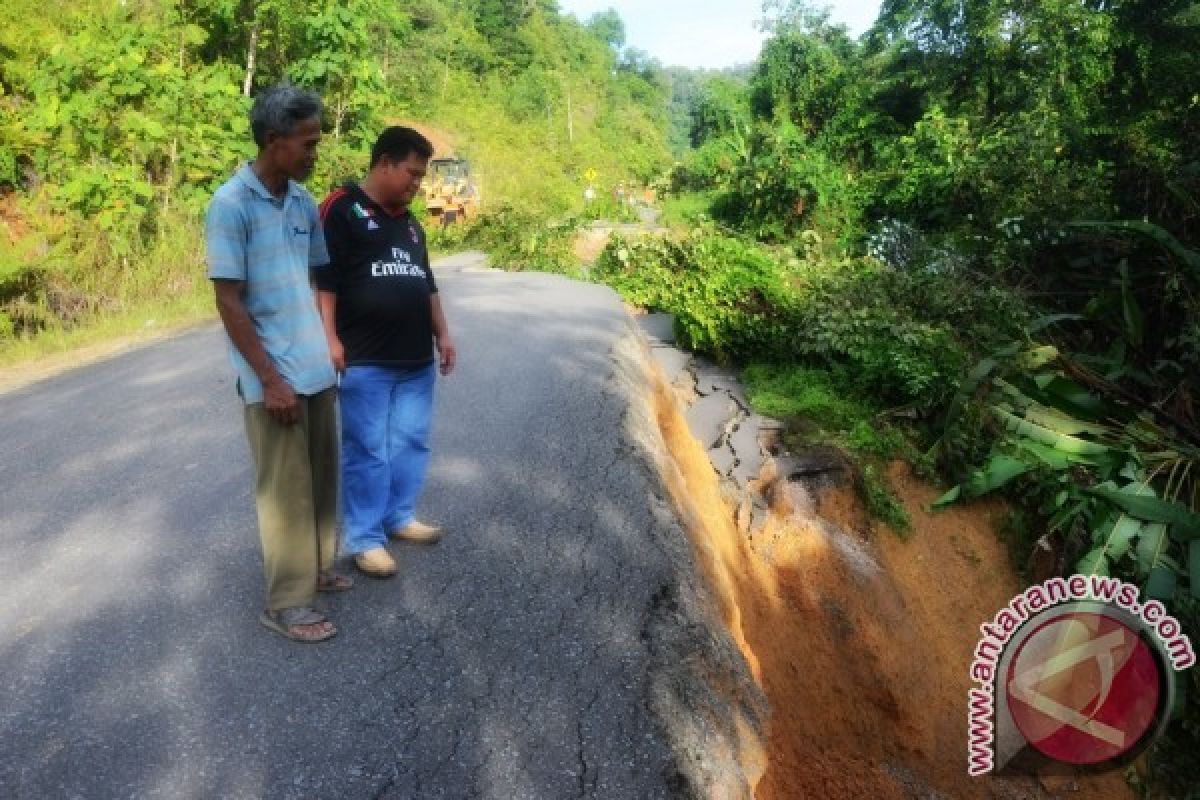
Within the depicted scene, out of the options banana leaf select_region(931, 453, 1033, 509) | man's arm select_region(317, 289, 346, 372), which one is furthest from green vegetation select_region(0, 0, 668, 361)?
banana leaf select_region(931, 453, 1033, 509)

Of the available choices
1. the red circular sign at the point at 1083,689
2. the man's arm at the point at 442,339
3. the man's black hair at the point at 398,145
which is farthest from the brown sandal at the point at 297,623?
the red circular sign at the point at 1083,689

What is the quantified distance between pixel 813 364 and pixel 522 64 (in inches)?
1699

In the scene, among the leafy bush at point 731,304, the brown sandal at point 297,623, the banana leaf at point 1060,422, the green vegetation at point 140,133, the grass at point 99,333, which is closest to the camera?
the brown sandal at point 297,623

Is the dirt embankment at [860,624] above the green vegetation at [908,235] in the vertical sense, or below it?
below

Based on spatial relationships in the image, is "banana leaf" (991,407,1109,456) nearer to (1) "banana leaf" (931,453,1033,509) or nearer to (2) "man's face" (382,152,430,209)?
(1) "banana leaf" (931,453,1033,509)

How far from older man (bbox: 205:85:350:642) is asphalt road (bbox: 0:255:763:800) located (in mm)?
318

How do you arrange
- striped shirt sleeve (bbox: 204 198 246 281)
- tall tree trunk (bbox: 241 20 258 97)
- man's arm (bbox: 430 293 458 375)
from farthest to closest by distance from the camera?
tall tree trunk (bbox: 241 20 258 97) < man's arm (bbox: 430 293 458 375) < striped shirt sleeve (bbox: 204 198 246 281)

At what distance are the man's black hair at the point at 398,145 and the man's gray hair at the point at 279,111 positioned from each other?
39cm

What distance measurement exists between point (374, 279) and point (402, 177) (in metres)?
0.40

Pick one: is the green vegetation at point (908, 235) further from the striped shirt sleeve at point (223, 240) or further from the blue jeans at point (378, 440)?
the striped shirt sleeve at point (223, 240)

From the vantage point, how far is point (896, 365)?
25.9 ft

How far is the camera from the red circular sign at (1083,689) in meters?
4.44

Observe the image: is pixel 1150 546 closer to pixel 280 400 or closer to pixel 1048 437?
pixel 1048 437

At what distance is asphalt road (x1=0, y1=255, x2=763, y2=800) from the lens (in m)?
2.29
